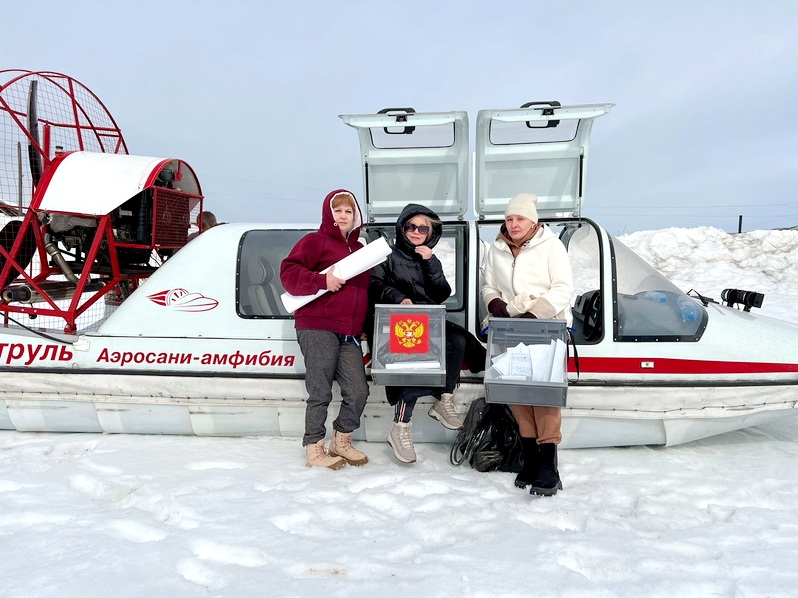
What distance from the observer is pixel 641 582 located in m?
2.20

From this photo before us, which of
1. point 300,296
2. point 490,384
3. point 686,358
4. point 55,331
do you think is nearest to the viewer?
point 490,384

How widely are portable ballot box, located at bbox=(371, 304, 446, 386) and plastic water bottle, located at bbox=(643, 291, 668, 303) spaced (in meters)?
1.53

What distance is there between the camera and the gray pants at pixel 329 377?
321cm

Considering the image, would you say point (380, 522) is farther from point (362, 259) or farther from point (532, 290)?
point (532, 290)

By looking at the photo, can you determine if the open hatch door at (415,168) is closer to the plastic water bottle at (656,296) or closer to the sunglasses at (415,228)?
the sunglasses at (415,228)

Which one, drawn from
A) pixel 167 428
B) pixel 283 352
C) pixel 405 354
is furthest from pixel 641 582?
pixel 167 428

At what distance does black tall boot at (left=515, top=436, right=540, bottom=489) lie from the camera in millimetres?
3086

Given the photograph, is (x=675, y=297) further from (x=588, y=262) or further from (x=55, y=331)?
(x=55, y=331)

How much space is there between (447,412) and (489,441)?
319 mm

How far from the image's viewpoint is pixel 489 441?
3.30m

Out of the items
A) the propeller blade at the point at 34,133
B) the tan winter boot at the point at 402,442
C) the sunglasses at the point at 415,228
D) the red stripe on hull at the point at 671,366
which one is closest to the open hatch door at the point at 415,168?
the sunglasses at the point at 415,228

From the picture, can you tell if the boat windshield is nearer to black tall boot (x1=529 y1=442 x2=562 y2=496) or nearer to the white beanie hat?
the white beanie hat

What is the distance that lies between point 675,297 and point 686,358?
449 mm

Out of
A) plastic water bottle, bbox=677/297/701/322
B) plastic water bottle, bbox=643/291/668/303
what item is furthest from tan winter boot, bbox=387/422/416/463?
plastic water bottle, bbox=677/297/701/322
